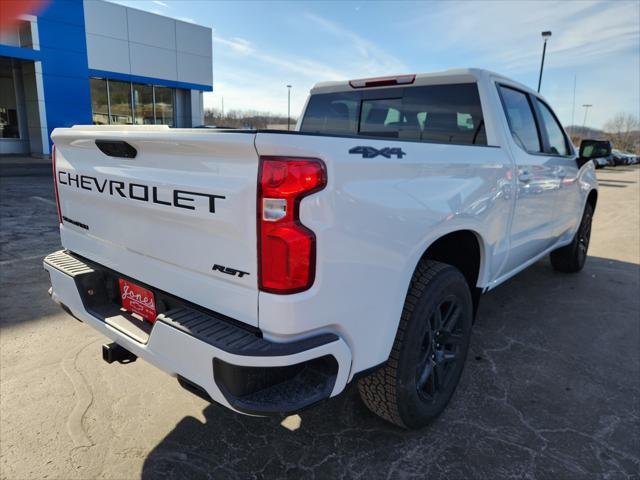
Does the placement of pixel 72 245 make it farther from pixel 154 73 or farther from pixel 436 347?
pixel 154 73

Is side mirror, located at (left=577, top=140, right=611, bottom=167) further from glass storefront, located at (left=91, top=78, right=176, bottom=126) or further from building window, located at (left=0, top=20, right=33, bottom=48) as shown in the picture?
building window, located at (left=0, top=20, right=33, bottom=48)

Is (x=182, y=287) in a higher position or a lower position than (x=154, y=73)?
lower

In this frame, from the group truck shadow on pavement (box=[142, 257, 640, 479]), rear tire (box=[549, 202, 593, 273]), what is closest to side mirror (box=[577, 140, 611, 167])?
rear tire (box=[549, 202, 593, 273])

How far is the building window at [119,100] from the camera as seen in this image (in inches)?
825

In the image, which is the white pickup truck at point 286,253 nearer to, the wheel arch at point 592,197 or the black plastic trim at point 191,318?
the black plastic trim at point 191,318

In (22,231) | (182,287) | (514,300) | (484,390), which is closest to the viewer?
(182,287)

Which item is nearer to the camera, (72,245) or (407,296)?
(407,296)

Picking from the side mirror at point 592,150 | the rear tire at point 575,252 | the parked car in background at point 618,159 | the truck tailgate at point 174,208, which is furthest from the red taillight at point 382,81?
the parked car in background at point 618,159

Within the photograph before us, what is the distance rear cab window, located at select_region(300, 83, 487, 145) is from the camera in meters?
3.28

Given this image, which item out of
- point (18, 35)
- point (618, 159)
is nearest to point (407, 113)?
point (18, 35)

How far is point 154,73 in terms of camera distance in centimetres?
2142

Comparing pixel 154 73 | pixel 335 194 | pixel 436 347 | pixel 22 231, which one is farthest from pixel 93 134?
pixel 154 73

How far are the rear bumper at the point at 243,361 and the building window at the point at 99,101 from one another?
68.4 ft

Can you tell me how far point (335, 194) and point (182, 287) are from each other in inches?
32.8
